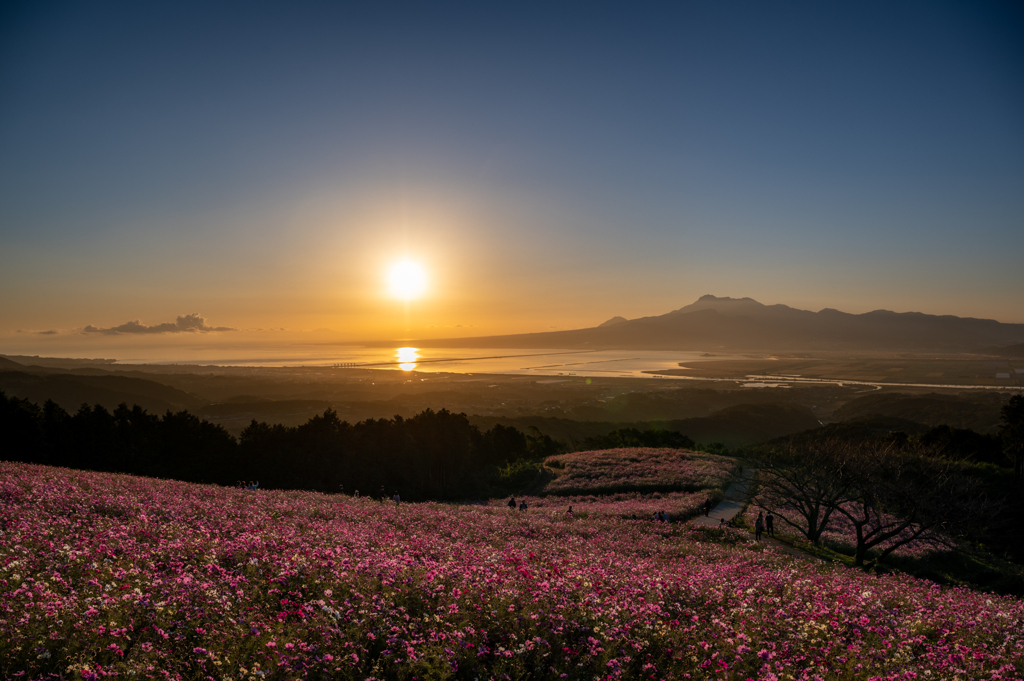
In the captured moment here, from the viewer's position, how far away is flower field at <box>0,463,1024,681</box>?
698cm

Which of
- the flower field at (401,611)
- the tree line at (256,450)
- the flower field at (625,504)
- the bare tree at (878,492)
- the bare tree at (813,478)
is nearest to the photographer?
the flower field at (401,611)

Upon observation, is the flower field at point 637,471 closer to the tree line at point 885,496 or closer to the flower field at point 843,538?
the flower field at point 843,538

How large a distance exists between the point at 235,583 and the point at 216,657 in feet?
8.49

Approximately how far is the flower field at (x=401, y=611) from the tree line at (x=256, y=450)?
36.8 meters

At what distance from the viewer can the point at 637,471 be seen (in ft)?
175

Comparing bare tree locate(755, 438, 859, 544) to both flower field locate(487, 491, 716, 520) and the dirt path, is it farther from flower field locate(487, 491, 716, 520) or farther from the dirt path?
flower field locate(487, 491, 716, 520)

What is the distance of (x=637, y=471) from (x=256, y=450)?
38.6 m

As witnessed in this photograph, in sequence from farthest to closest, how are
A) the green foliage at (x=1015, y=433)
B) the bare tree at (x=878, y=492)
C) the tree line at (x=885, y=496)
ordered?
the green foliage at (x=1015, y=433) < the tree line at (x=885, y=496) < the bare tree at (x=878, y=492)

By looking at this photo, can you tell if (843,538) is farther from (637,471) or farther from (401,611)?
(401,611)

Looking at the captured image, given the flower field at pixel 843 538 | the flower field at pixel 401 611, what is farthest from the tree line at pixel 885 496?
the flower field at pixel 401 611

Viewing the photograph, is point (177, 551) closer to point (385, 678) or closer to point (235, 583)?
point (235, 583)

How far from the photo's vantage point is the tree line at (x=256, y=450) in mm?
46219

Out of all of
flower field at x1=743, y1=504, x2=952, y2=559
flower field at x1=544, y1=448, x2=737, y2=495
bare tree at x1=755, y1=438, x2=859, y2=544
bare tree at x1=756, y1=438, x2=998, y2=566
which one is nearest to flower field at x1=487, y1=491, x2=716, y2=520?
flower field at x1=544, y1=448, x2=737, y2=495

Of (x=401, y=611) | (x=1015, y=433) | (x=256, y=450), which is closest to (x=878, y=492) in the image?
(x=401, y=611)
